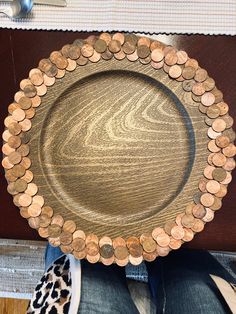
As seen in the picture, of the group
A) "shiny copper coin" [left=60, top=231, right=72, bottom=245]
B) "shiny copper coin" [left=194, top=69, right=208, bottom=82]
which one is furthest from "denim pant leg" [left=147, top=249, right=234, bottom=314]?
"shiny copper coin" [left=194, top=69, right=208, bottom=82]

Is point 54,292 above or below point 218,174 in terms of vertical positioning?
below

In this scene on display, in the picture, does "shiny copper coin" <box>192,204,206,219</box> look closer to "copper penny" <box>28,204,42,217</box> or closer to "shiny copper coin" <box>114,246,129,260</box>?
"shiny copper coin" <box>114,246,129,260</box>

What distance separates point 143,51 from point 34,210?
0.89 feet

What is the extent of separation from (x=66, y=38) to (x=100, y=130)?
0.19 meters

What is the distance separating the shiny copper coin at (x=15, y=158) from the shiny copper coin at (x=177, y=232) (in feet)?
0.78

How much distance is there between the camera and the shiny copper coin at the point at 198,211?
598mm

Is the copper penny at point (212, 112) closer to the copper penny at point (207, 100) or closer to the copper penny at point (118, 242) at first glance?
the copper penny at point (207, 100)

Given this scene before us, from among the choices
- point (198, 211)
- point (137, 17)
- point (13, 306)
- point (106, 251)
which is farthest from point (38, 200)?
point (13, 306)

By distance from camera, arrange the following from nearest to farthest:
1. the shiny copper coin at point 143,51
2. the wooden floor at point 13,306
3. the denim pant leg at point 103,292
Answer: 1. the shiny copper coin at point 143,51
2. the denim pant leg at point 103,292
3. the wooden floor at point 13,306

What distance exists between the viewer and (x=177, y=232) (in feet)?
1.97

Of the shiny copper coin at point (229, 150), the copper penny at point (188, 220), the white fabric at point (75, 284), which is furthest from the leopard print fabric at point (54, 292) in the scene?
the shiny copper coin at point (229, 150)

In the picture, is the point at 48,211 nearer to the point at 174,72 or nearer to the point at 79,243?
the point at 79,243

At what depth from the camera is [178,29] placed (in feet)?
2.27

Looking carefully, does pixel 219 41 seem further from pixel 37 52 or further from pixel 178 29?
pixel 37 52
